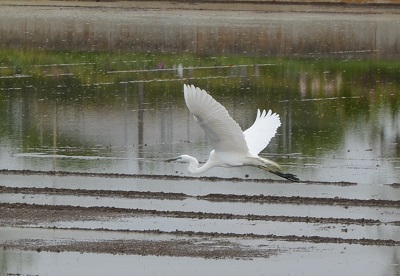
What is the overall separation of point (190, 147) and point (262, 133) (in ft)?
24.6

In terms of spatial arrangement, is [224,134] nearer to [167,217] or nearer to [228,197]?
[167,217]

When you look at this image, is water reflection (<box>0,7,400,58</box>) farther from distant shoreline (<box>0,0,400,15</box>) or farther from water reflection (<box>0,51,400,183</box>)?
water reflection (<box>0,51,400,183</box>)

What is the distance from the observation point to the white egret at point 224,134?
41.5ft

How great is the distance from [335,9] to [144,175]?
2761 cm

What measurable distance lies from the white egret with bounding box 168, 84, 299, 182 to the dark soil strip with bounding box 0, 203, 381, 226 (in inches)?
68.7

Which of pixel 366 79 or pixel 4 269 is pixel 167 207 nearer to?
pixel 4 269

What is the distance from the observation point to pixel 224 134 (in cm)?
1362

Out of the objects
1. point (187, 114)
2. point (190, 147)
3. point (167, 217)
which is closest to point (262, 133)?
point (167, 217)

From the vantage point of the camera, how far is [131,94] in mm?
29234

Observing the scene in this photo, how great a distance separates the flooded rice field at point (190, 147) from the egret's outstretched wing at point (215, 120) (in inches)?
56.5

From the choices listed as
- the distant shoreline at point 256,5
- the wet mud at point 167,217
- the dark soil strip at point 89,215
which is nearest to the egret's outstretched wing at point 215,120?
the wet mud at point 167,217

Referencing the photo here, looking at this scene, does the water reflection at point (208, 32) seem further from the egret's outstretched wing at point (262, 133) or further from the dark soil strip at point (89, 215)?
the egret's outstretched wing at point (262, 133)

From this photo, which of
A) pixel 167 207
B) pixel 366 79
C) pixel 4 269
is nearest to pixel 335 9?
pixel 366 79

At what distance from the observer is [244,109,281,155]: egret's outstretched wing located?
15.1 metres
